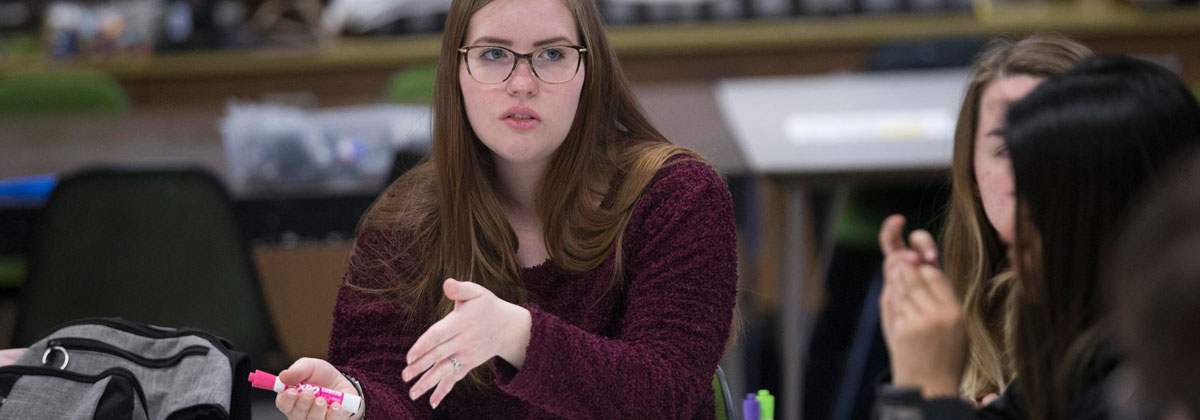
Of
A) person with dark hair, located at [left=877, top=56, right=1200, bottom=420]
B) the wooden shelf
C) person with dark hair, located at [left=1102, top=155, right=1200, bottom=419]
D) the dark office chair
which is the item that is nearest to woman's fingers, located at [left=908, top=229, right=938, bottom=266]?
person with dark hair, located at [left=877, top=56, right=1200, bottom=420]

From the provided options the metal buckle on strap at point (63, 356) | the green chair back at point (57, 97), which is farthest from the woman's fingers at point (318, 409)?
the green chair back at point (57, 97)

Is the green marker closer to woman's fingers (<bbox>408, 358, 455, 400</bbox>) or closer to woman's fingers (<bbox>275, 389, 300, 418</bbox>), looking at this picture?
woman's fingers (<bbox>408, 358, 455, 400</bbox>)

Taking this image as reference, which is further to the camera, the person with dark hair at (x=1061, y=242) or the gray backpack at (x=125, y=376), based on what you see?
the gray backpack at (x=125, y=376)

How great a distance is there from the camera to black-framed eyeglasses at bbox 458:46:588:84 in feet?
5.32

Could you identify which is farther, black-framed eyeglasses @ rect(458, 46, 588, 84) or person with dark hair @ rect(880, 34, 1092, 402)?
black-framed eyeglasses @ rect(458, 46, 588, 84)

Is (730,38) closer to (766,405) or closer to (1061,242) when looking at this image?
(766,405)

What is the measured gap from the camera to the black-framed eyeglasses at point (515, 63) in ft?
5.32

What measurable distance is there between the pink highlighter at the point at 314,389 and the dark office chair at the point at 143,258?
1.30 m

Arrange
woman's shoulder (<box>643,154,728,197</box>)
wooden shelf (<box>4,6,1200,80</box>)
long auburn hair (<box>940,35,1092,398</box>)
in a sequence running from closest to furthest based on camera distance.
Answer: long auburn hair (<box>940,35,1092,398</box>) < woman's shoulder (<box>643,154,728,197</box>) < wooden shelf (<box>4,6,1200,80</box>)

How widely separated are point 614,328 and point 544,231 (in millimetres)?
152

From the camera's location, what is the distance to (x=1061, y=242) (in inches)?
47.8

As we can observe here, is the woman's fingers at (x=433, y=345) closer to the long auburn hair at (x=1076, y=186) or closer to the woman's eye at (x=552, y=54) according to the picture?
the woman's eye at (x=552, y=54)

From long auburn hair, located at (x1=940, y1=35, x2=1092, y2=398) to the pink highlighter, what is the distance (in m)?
0.70

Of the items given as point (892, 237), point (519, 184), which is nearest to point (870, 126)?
point (519, 184)
